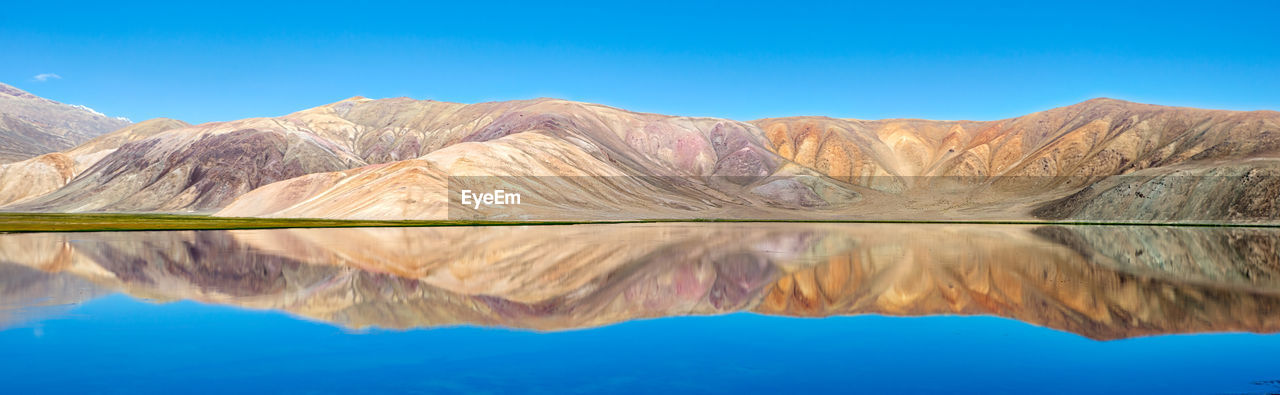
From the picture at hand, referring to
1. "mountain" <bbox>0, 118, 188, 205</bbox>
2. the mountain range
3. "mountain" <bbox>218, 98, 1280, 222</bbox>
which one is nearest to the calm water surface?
the mountain range

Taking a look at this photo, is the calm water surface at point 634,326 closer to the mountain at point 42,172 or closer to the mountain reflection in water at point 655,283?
the mountain reflection in water at point 655,283

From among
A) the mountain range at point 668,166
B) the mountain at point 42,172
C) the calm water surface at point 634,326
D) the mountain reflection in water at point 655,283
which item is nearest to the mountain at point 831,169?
the mountain range at point 668,166

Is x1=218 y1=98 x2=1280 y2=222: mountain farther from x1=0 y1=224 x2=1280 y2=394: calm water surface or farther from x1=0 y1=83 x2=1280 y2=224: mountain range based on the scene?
x1=0 y1=224 x2=1280 y2=394: calm water surface

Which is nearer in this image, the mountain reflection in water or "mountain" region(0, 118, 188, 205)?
the mountain reflection in water

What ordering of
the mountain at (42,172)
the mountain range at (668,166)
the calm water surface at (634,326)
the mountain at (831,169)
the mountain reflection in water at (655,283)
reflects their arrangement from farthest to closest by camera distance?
the mountain at (42,172) < the mountain range at (668,166) < the mountain at (831,169) < the mountain reflection in water at (655,283) < the calm water surface at (634,326)

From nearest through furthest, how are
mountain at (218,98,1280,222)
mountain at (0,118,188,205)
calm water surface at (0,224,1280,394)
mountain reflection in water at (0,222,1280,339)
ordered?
1. calm water surface at (0,224,1280,394)
2. mountain reflection in water at (0,222,1280,339)
3. mountain at (218,98,1280,222)
4. mountain at (0,118,188,205)

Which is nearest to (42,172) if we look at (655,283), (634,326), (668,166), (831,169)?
(668,166)

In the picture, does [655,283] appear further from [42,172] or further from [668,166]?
[42,172]

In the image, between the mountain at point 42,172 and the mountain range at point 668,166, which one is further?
the mountain at point 42,172
